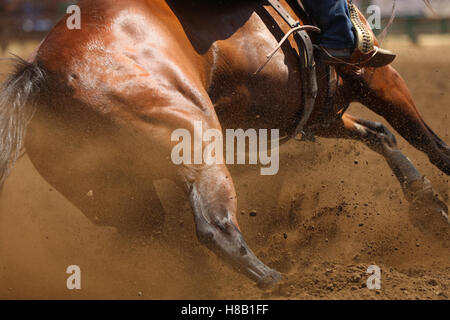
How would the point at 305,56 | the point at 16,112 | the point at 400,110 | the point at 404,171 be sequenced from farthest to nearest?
the point at 404,171 → the point at 400,110 → the point at 305,56 → the point at 16,112

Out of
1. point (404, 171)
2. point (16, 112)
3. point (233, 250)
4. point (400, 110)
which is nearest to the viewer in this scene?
point (233, 250)

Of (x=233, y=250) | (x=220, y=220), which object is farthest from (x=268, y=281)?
(x=220, y=220)

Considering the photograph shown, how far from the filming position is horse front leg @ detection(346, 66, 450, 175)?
3.39 metres

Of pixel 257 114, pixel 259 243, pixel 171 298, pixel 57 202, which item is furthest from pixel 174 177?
pixel 57 202

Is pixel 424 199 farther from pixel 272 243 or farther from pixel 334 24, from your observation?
pixel 334 24

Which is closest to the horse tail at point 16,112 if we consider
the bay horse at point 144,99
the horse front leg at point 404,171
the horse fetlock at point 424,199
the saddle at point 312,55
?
the bay horse at point 144,99

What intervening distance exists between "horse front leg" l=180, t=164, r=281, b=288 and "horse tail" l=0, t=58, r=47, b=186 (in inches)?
25.6

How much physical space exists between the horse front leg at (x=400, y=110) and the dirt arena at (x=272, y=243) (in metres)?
0.53

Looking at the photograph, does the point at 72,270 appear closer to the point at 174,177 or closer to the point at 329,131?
the point at 174,177

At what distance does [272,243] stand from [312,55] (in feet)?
4.50

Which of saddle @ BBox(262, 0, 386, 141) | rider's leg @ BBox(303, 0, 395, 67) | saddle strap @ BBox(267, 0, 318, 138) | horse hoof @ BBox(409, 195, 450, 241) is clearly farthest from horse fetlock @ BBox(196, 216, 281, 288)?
horse hoof @ BBox(409, 195, 450, 241)

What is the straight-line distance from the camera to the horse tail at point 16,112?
212 centimetres

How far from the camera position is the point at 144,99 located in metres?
2.04

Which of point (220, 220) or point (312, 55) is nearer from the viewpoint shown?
point (220, 220)
